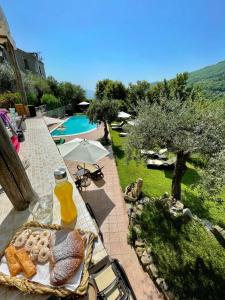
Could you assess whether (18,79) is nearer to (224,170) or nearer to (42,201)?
(42,201)

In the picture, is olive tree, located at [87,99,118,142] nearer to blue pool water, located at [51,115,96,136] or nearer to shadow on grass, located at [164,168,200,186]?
blue pool water, located at [51,115,96,136]

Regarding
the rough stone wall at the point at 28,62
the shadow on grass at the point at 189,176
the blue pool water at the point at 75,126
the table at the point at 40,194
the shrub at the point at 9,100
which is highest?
the rough stone wall at the point at 28,62

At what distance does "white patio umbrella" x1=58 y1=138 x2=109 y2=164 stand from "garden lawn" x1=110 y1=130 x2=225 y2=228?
151 cm

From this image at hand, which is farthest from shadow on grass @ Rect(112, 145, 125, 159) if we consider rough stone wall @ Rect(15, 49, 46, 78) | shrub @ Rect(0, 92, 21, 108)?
rough stone wall @ Rect(15, 49, 46, 78)

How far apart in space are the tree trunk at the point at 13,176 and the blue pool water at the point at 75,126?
→ 20.0 metres

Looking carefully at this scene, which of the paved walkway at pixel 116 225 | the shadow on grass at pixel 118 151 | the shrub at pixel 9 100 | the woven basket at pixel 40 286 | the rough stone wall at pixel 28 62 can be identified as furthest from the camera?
the rough stone wall at pixel 28 62

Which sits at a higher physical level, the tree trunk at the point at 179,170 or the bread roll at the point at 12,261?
the bread roll at the point at 12,261

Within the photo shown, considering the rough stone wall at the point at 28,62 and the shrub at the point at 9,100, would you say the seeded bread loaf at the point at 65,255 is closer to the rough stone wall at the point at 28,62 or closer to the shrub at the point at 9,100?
the shrub at the point at 9,100

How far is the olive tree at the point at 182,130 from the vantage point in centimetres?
750

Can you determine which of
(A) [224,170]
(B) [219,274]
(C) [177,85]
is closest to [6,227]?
(A) [224,170]

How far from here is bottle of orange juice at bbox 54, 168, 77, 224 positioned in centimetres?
357

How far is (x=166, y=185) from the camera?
41.8 feet

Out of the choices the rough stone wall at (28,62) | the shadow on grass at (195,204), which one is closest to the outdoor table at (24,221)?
the shadow on grass at (195,204)

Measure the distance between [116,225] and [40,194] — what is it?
4316 millimetres
